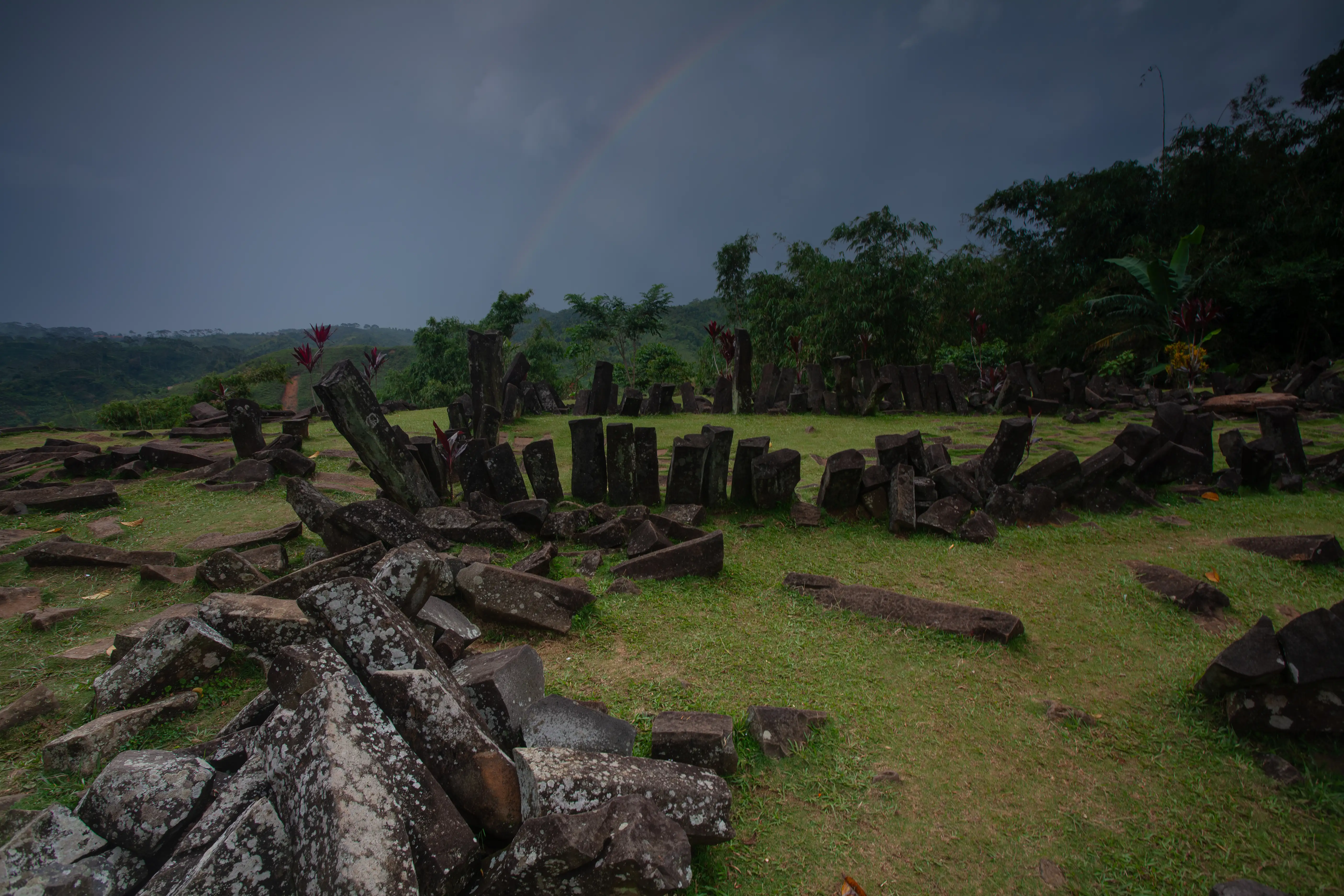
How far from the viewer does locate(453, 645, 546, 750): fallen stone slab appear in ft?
8.29

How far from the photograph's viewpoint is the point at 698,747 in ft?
8.27

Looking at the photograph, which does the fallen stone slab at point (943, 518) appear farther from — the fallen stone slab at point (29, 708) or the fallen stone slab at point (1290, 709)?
the fallen stone slab at point (29, 708)

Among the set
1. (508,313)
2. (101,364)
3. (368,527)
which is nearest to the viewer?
(368,527)

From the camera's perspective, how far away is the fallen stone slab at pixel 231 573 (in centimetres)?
408

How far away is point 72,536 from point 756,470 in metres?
6.43

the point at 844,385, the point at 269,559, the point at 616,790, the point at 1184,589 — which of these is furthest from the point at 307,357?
the point at 1184,589

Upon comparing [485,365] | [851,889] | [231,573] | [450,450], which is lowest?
[851,889]

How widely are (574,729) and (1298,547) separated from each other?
5.68 meters

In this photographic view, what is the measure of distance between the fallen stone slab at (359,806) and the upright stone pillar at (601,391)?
12234 mm

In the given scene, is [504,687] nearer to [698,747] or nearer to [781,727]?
[698,747]

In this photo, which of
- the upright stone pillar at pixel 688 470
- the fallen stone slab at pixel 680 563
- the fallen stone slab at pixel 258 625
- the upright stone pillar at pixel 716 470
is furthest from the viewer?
the upright stone pillar at pixel 716 470

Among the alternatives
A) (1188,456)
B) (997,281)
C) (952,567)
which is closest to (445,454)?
(952,567)

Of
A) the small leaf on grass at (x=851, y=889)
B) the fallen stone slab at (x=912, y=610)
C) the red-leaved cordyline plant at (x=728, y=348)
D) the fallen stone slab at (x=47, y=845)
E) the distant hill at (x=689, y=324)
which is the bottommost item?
the small leaf on grass at (x=851, y=889)

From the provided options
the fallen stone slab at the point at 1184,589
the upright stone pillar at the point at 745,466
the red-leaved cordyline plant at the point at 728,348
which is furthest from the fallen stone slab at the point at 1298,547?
the red-leaved cordyline plant at the point at 728,348
